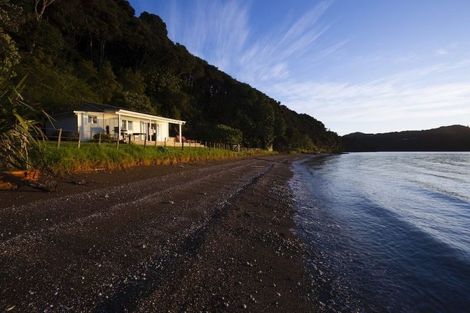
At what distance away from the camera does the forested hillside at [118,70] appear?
3127 centimetres

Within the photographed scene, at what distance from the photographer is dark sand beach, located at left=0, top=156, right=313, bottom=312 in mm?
4496

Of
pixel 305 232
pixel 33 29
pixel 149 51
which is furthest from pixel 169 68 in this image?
pixel 305 232

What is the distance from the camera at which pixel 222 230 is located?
814 centimetres

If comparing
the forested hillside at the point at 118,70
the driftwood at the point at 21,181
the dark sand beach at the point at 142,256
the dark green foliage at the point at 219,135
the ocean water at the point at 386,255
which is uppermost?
the forested hillside at the point at 118,70

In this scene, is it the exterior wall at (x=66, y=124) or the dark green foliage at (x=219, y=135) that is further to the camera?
the dark green foliage at (x=219, y=135)

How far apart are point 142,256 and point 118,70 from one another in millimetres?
57647

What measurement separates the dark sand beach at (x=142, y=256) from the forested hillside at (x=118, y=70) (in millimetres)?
10597

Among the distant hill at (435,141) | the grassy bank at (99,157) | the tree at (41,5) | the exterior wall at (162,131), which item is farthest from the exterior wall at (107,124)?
the distant hill at (435,141)

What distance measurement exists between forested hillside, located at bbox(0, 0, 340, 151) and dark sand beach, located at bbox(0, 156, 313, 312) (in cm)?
1060

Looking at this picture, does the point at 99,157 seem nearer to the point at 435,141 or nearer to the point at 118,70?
the point at 118,70

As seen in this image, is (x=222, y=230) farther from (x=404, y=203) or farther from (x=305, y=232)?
(x=404, y=203)

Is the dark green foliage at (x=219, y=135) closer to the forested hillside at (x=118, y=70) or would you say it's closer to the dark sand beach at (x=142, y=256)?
the forested hillside at (x=118, y=70)

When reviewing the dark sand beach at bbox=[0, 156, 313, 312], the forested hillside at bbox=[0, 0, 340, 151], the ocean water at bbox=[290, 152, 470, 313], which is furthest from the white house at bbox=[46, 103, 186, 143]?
the ocean water at bbox=[290, 152, 470, 313]

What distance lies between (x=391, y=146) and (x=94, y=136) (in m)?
196
